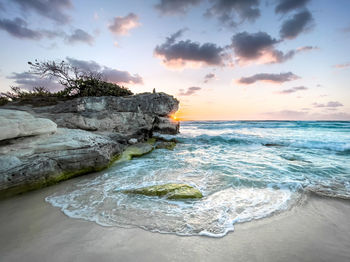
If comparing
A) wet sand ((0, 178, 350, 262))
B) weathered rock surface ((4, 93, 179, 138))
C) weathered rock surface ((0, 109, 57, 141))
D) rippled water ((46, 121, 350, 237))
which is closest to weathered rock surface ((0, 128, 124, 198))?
weathered rock surface ((0, 109, 57, 141))

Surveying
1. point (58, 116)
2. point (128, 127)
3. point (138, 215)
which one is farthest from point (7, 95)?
point (138, 215)

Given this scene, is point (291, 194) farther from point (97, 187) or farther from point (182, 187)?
point (97, 187)

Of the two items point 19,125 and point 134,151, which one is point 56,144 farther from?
point 134,151

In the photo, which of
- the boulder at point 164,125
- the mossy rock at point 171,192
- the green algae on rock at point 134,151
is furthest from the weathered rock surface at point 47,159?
the boulder at point 164,125

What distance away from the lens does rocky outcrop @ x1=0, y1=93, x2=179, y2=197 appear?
4.38 meters

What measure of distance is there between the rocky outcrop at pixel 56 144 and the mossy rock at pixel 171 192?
2.65 meters

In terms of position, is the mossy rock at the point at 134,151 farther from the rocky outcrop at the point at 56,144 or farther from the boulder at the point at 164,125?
the boulder at the point at 164,125

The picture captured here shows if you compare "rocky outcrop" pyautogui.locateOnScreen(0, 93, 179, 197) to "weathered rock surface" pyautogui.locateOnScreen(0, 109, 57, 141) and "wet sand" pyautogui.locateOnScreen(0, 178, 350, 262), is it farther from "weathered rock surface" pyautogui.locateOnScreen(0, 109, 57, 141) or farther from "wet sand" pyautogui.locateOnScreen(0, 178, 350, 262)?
"wet sand" pyautogui.locateOnScreen(0, 178, 350, 262)

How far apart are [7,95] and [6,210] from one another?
13480 millimetres

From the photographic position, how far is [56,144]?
5332mm

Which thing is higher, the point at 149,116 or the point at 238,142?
the point at 149,116

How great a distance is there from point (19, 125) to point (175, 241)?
589 cm

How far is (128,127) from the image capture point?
1163 cm

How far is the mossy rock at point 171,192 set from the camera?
400 centimetres
